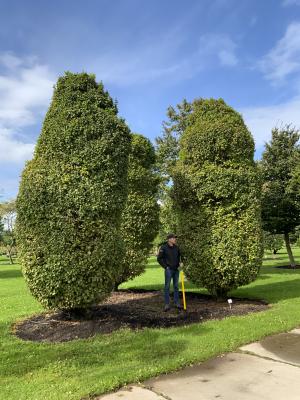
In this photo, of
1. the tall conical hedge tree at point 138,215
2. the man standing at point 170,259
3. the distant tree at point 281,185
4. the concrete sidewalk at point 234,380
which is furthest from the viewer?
the distant tree at point 281,185

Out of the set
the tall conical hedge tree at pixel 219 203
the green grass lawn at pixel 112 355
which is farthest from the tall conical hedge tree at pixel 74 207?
the tall conical hedge tree at pixel 219 203

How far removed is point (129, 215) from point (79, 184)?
5.11 metres

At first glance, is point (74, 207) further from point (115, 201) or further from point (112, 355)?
point (112, 355)

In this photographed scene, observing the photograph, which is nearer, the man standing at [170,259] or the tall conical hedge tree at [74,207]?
the tall conical hedge tree at [74,207]

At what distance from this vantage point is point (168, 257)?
9.32m

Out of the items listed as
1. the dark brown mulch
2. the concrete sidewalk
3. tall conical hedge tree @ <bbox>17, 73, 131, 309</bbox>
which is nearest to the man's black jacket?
the dark brown mulch

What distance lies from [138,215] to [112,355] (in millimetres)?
7032

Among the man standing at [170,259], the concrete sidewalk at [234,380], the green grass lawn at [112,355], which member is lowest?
the concrete sidewalk at [234,380]

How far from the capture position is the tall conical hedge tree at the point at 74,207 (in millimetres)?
6988

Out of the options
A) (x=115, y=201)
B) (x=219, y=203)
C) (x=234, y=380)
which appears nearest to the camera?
(x=234, y=380)

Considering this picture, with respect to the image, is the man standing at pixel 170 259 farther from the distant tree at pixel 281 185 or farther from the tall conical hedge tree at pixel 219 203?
the distant tree at pixel 281 185

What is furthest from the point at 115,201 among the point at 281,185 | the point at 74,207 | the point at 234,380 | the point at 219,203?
the point at 281,185

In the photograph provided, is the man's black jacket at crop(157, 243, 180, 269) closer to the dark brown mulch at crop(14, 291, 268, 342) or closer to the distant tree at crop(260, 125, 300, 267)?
the dark brown mulch at crop(14, 291, 268, 342)

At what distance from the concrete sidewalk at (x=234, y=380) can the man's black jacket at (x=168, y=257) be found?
382 centimetres
